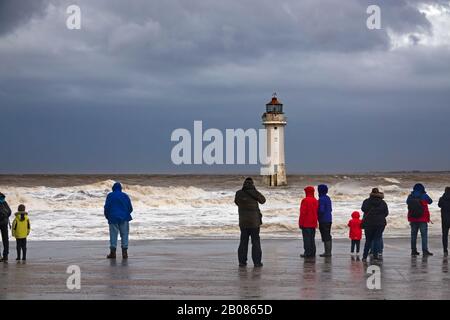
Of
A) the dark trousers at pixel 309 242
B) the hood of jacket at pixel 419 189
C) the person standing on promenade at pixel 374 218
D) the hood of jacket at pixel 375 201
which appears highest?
the hood of jacket at pixel 419 189

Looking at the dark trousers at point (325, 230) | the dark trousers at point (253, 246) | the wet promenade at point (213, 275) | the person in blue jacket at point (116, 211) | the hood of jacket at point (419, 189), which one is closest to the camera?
the wet promenade at point (213, 275)

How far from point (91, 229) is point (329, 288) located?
15835 mm

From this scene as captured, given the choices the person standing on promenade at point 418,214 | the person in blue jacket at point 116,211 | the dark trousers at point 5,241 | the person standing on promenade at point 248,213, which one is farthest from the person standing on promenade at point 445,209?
the dark trousers at point 5,241

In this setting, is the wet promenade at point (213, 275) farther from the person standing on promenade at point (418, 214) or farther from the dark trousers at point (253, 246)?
the person standing on promenade at point (418, 214)

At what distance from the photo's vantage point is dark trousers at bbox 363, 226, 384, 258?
15.8 m

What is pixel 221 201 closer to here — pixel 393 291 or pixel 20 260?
pixel 20 260

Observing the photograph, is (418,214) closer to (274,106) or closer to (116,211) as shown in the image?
(116,211)

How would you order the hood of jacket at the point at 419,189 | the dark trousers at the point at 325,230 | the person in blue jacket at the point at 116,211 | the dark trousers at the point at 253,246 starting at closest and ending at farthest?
1. the dark trousers at the point at 253,246
2. the person in blue jacket at the point at 116,211
3. the dark trousers at the point at 325,230
4. the hood of jacket at the point at 419,189

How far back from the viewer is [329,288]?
36.7 feet

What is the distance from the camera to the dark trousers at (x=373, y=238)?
15797mm

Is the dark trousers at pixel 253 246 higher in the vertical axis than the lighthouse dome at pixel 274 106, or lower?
lower

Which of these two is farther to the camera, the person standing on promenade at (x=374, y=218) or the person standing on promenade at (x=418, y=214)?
the person standing on promenade at (x=418, y=214)

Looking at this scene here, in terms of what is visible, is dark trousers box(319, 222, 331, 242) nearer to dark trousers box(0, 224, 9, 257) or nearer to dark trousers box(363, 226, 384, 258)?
dark trousers box(363, 226, 384, 258)
